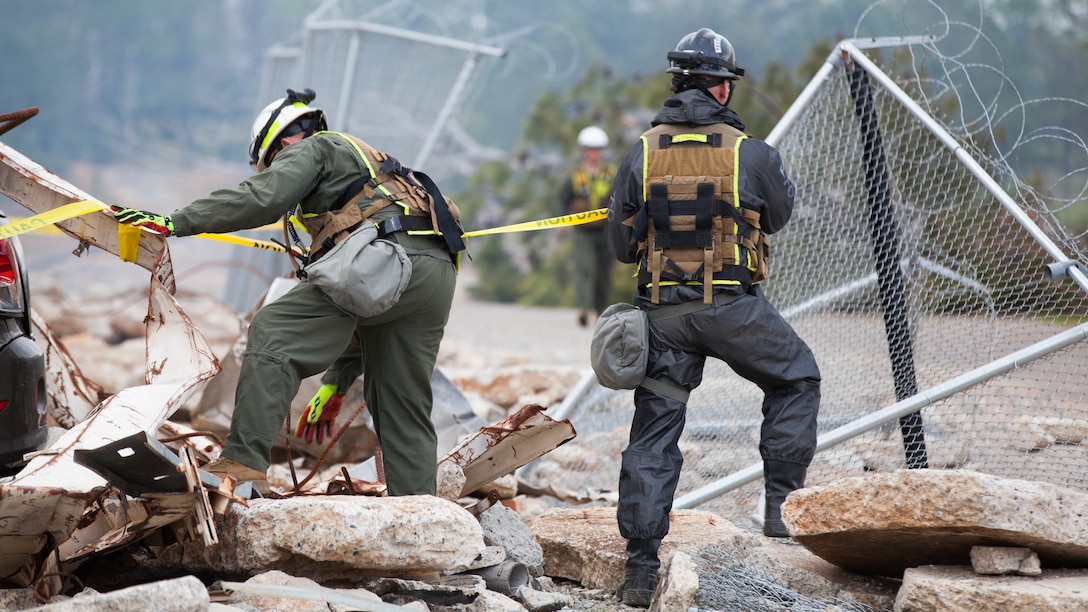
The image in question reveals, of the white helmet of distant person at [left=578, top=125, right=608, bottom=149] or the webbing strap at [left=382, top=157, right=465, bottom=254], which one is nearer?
the webbing strap at [left=382, top=157, right=465, bottom=254]

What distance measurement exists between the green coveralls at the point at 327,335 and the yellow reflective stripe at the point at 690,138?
35.8 inches

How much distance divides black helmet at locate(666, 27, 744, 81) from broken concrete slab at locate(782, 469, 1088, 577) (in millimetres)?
1490

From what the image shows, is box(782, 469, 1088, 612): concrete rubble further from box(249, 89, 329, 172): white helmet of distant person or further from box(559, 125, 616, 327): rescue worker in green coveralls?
box(559, 125, 616, 327): rescue worker in green coveralls

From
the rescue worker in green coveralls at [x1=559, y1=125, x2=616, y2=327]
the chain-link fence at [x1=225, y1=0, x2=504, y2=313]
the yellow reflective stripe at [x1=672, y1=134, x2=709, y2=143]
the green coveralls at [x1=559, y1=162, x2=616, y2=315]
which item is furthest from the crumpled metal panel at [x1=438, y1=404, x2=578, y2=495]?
the green coveralls at [x1=559, y1=162, x2=616, y2=315]

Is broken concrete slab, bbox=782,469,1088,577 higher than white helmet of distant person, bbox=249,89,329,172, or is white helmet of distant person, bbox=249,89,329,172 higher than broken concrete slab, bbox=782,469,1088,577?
white helmet of distant person, bbox=249,89,329,172

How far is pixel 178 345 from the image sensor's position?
12.2 ft

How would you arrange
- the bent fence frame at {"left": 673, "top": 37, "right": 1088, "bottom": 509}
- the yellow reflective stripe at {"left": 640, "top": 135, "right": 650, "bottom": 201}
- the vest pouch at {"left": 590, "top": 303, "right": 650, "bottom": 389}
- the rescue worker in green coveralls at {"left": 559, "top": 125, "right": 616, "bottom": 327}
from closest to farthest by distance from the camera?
the vest pouch at {"left": 590, "top": 303, "right": 650, "bottom": 389} → the yellow reflective stripe at {"left": 640, "top": 135, "right": 650, "bottom": 201} → the bent fence frame at {"left": 673, "top": 37, "right": 1088, "bottom": 509} → the rescue worker in green coveralls at {"left": 559, "top": 125, "right": 616, "bottom": 327}

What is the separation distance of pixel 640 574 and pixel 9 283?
7.29 ft

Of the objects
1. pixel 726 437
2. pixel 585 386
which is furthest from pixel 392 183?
pixel 726 437

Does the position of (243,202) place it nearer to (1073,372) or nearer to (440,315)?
(440,315)

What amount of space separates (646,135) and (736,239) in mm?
499

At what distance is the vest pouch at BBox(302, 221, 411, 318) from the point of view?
3861 millimetres

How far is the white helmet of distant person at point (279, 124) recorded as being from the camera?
420cm

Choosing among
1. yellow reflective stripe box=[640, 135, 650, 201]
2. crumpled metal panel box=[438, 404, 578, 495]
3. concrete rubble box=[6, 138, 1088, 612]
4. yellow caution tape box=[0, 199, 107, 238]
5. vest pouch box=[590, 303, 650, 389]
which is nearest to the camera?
concrete rubble box=[6, 138, 1088, 612]
